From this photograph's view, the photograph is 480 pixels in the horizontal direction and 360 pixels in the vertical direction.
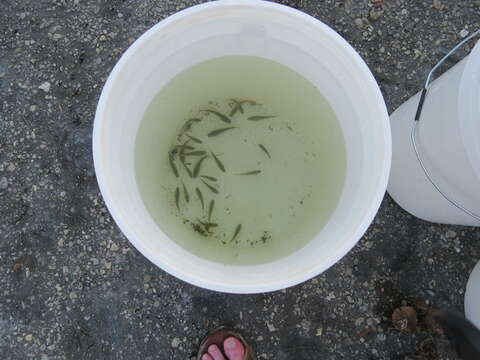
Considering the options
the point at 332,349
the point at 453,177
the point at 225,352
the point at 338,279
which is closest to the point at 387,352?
the point at 332,349

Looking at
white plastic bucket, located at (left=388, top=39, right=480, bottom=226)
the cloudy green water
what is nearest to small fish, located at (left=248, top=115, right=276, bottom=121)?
the cloudy green water

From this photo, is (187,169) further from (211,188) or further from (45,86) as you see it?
(45,86)

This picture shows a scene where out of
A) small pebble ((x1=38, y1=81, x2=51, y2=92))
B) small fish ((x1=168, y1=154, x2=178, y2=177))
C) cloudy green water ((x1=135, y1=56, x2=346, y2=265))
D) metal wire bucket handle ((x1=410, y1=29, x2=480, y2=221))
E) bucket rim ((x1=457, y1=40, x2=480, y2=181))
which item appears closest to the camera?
bucket rim ((x1=457, y1=40, x2=480, y2=181))

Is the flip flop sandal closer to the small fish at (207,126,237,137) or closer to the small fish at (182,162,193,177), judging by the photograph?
the small fish at (182,162,193,177)

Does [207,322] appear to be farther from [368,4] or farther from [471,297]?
[368,4]

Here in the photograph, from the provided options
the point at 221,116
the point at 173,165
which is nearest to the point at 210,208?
the point at 173,165

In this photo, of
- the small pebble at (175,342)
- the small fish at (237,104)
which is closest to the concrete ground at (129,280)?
the small pebble at (175,342)
